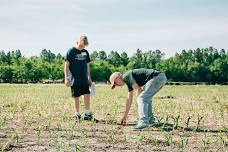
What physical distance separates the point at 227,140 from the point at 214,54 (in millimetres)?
133341

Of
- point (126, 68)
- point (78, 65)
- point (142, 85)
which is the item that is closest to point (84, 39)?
point (78, 65)

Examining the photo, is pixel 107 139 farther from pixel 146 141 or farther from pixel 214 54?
pixel 214 54

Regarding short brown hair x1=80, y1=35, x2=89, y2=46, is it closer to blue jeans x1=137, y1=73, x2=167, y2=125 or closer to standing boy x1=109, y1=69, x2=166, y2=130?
standing boy x1=109, y1=69, x2=166, y2=130

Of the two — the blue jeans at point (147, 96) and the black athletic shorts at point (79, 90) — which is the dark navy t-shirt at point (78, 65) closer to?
the black athletic shorts at point (79, 90)

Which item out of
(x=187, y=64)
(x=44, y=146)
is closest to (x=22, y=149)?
(x=44, y=146)

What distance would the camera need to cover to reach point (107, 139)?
721 cm

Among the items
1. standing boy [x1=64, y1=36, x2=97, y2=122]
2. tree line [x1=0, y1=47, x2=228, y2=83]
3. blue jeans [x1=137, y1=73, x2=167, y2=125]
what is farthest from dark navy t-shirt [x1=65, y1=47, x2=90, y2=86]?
tree line [x1=0, y1=47, x2=228, y2=83]

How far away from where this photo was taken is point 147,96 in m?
8.60

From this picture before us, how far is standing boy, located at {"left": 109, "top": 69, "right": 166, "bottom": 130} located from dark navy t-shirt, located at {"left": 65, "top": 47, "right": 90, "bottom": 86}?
2042 mm

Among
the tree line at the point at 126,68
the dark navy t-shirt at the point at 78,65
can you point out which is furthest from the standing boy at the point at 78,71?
the tree line at the point at 126,68

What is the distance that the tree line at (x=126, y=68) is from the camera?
3585 inches

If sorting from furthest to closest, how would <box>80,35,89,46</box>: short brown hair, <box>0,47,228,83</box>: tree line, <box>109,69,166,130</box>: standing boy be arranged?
<box>0,47,228,83</box>: tree line
<box>80,35,89,46</box>: short brown hair
<box>109,69,166,130</box>: standing boy

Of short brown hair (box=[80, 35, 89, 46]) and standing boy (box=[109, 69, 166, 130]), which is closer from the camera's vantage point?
standing boy (box=[109, 69, 166, 130])

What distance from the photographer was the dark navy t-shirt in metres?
10.2
